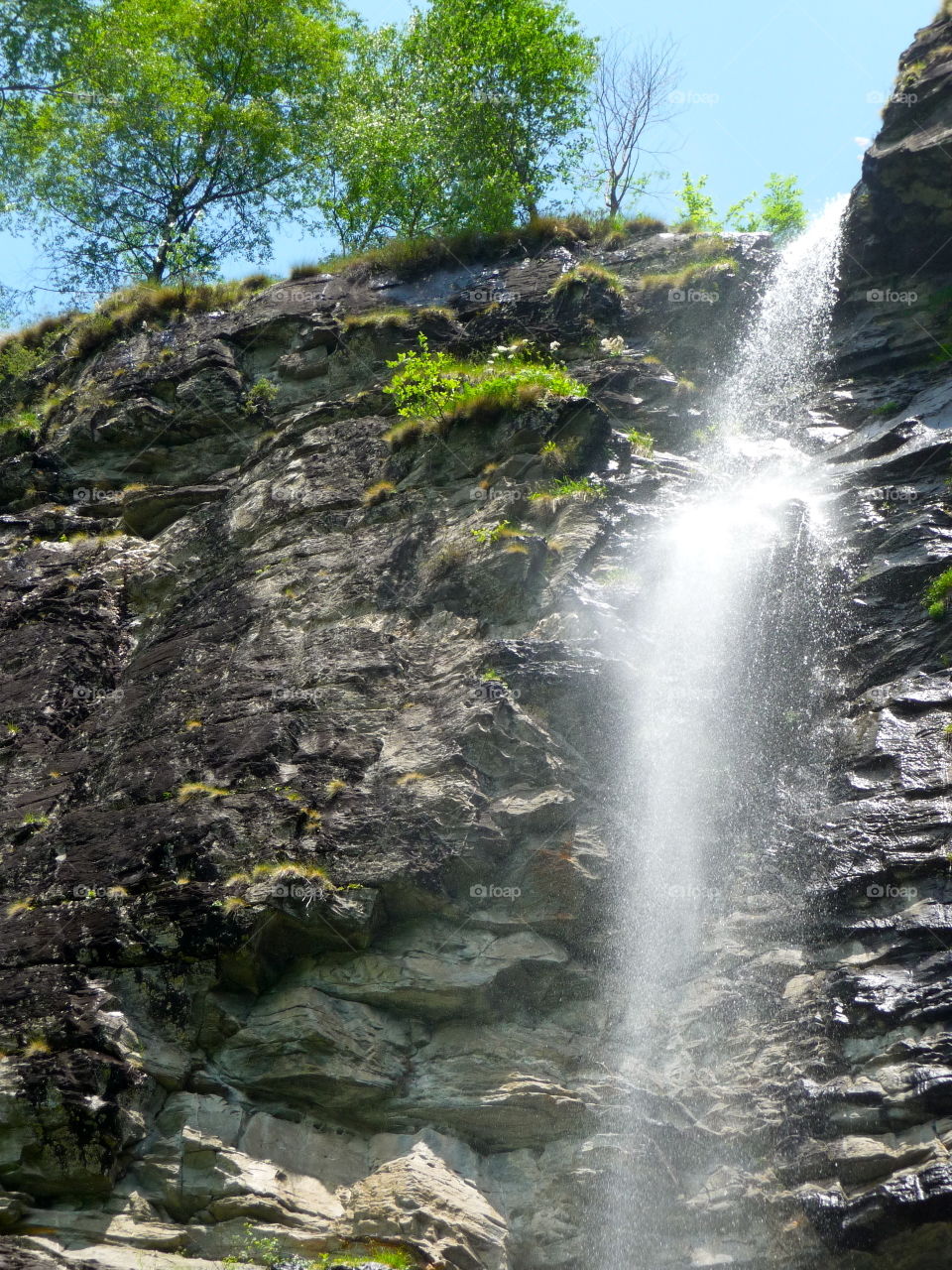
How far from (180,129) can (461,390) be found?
45.8ft

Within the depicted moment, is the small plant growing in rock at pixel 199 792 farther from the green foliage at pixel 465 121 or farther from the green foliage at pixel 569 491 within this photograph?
the green foliage at pixel 465 121

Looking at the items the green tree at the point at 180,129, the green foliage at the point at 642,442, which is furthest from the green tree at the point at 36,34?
the green foliage at the point at 642,442

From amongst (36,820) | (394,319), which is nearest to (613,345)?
(394,319)

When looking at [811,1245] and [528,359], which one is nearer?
[811,1245]

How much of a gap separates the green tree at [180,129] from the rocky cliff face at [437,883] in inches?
494

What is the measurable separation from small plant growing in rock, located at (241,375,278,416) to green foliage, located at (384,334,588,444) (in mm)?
2631

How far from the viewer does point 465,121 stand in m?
A: 25.6

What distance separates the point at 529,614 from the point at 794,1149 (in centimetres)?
606

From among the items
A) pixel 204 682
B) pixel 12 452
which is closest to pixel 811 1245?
pixel 204 682

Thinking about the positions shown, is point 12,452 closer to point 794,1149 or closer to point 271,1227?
point 271,1227

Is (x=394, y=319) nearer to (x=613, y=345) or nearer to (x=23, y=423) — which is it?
(x=613, y=345)

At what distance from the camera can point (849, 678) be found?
11.5m

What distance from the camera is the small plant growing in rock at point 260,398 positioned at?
1789 centimetres

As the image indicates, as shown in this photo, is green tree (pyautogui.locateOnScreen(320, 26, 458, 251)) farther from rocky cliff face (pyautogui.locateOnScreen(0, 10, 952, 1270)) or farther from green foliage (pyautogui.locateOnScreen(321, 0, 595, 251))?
rocky cliff face (pyautogui.locateOnScreen(0, 10, 952, 1270))
